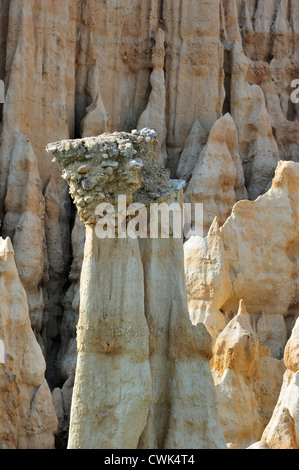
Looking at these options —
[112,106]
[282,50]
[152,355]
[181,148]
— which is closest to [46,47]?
[112,106]

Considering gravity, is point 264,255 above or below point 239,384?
above

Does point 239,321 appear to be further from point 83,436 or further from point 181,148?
point 181,148

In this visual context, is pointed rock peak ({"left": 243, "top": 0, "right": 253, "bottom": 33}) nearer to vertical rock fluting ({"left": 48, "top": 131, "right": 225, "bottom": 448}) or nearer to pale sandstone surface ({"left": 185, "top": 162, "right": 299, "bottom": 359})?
pale sandstone surface ({"left": 185, "top": 162, "right": 299, "bottom": 359})

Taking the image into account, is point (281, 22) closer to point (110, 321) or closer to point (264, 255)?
point (264, 255)

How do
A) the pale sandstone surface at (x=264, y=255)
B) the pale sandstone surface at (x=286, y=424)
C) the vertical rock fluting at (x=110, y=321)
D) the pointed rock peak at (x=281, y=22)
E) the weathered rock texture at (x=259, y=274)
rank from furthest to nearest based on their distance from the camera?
the pointed rock peak at (x=281, y=22) < the pale sandstone surface at (x=264, y=255) < the weathered rock texture at (x=259, y=274) < the pale sandstone surface at (x=286, y=424) < the vertical rock fluting at (x=110, y=321)

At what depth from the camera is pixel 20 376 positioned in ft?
52.6

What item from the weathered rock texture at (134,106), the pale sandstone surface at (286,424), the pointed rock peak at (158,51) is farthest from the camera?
the pointed rock peak at (158,51)

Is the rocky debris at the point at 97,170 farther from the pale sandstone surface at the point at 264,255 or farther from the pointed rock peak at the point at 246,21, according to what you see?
the pointed rock peak at the point at 246,21

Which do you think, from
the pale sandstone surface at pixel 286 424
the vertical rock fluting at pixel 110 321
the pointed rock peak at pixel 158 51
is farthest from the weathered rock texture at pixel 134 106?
the vertical rock fluting at pixel 110 321

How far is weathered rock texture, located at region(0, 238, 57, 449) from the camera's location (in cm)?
1567

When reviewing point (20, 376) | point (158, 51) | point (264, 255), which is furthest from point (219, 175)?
point (20, 376)

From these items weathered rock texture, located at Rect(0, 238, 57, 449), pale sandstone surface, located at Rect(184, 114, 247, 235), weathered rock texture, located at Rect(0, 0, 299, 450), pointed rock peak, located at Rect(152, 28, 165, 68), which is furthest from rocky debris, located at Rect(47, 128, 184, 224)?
pointed rock peak, located at Rect(152, 28, 165, 68)

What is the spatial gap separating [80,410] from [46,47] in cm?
1451

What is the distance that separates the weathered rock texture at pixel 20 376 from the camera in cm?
1567
